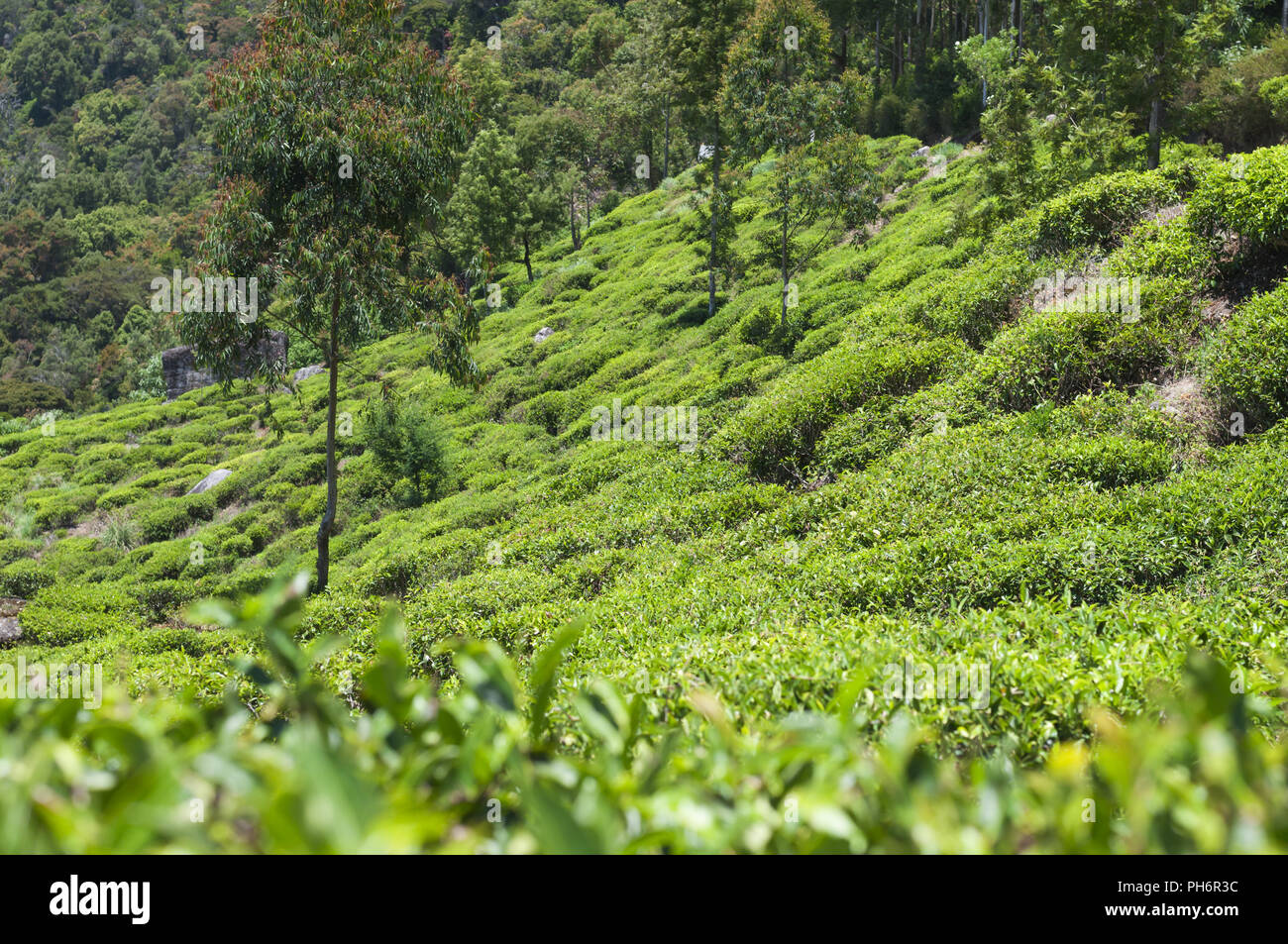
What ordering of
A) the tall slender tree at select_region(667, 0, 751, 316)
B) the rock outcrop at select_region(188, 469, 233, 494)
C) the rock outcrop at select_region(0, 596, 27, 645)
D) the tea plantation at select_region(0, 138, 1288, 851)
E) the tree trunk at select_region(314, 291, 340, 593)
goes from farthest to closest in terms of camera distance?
the rock outcrop at select_region(188, 469, 233, 494) → the tall slender tree at select_region(667, 0, 751, 316) → the rock outcrop at select_region(0, 596, 27, 645) → the tree trunk at select_region(314, 291, 340, 593) → the tea plantation at select_region(0, 138, 1288, 851)

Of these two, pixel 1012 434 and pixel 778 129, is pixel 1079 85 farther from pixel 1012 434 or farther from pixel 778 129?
pixel 1012 434

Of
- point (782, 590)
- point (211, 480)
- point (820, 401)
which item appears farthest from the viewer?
point (211, 480)

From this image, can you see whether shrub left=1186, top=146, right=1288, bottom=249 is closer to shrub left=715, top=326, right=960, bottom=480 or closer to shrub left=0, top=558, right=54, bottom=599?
shrub left=715, top=326, right=960, bottom=480

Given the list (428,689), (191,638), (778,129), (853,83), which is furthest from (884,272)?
(428,689)

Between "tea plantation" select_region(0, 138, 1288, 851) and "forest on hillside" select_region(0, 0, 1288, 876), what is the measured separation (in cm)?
2

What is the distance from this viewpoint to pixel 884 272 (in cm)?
2097

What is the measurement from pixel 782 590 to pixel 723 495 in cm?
420

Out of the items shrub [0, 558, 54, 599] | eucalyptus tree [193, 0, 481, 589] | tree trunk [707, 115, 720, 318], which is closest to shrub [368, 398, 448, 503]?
eucalyptus tree [193, 0, 481, 589]

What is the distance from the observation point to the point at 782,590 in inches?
309

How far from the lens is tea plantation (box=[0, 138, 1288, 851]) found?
138 cm

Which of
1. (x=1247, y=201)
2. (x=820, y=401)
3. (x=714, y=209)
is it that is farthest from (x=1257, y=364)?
(x=714, y=209)

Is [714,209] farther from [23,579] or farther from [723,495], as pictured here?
[23,579]

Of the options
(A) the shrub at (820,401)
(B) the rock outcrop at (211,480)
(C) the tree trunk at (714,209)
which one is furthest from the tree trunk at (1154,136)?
(B) the rock outcrop at (211,480)
